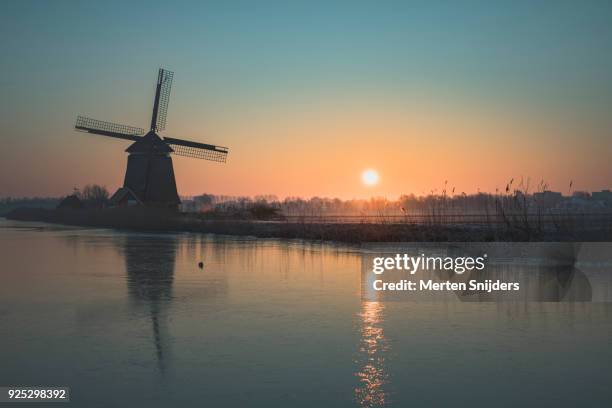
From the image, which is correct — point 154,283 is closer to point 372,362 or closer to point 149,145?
point 372,362

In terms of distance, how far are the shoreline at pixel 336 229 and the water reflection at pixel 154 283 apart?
28.2ft

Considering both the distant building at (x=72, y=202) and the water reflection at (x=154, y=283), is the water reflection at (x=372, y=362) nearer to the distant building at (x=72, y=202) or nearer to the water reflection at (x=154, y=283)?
the water reflection at (x=154, y=283)

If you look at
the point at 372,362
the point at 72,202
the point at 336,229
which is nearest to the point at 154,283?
the point at 372,362

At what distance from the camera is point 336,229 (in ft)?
92.2

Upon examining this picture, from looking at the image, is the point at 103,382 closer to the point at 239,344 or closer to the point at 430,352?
the point at 239,344

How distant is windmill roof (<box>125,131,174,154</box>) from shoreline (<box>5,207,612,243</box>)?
4.37 m

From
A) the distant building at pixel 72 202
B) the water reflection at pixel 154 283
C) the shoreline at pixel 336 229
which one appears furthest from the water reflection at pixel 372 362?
the distant building at pixel 72 202

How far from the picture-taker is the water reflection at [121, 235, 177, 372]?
282 inches

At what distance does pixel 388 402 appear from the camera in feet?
15.4

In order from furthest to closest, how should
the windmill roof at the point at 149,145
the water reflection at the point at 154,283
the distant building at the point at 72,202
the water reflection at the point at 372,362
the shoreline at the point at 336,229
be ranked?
the distant building at the point at 72,202
the windmill roof at the point at 149,145
the shoreline at the point at 336,229
the water reflection at the point at 154,283
the water reflection at the point at 372,362

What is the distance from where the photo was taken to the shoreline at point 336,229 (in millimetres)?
15383

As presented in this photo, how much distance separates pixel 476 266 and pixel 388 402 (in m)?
10.9

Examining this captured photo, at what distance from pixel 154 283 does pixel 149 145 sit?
34372mm

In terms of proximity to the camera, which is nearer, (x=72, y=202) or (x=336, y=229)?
(x=336, y=229)
